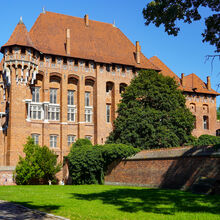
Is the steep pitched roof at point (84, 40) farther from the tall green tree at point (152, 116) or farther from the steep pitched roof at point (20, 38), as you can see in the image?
the tall green tree at point (152, 116)

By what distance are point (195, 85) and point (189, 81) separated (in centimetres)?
110

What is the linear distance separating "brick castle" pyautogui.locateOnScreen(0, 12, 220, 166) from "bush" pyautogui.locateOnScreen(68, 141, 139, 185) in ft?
22.2

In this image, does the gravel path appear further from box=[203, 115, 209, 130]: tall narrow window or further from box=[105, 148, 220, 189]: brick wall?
box=[203, 115, 209, 130]: tall narrow window

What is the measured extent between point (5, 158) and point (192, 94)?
91.4 feet

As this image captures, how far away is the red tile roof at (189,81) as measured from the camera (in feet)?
163

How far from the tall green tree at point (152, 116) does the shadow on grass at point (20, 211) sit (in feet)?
69.1

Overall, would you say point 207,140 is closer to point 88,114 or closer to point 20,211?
point 88,114

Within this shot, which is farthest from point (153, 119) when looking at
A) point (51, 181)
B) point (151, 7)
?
point (151, 7)

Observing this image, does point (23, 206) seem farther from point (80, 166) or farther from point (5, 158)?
point (5, 158)

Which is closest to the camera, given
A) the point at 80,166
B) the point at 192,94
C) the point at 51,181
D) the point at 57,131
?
the point at 80,166

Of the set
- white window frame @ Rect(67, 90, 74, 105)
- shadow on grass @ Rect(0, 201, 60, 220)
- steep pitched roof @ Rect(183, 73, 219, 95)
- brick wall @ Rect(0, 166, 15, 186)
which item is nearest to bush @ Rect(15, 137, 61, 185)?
brick wall @ Rect(0, 166, 15, 186)

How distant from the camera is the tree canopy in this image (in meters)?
12.0

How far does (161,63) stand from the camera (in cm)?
5125

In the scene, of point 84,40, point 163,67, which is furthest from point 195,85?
point 84,40
